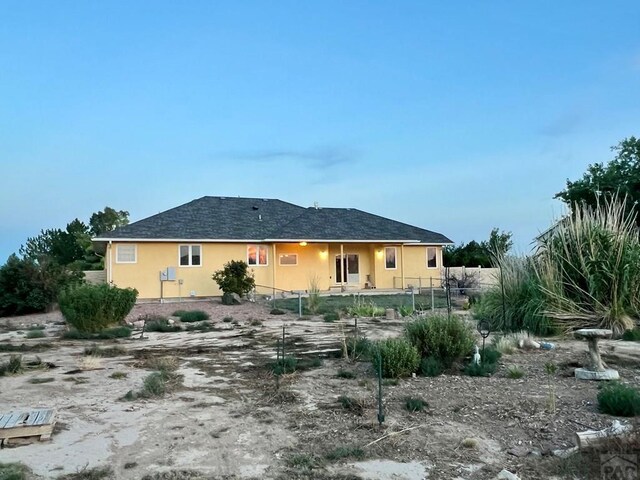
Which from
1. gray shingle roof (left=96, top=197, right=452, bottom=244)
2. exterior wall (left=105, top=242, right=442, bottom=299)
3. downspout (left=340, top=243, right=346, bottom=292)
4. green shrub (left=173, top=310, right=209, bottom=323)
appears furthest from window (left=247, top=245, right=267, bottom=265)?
green shrub (left=173, top=310, right=209, bottom=323)

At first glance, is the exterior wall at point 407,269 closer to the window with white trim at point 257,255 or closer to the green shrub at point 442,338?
the window with white trim at point 257,255

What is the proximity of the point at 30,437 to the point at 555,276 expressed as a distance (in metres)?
11.0

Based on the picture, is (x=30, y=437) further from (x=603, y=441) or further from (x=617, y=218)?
(x=617, y=218)

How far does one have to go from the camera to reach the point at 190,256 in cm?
2681

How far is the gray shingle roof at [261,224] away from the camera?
26.8 metres

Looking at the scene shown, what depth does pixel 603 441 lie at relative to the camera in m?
4.89

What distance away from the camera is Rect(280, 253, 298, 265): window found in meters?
29.2

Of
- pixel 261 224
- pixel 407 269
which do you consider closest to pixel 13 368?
pixel 261 224

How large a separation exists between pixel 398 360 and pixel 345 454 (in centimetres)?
327

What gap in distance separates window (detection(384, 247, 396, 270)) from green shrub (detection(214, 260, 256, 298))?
9204 mm

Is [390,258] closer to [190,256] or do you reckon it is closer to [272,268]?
[272,268]

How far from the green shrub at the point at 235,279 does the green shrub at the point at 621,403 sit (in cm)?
1944

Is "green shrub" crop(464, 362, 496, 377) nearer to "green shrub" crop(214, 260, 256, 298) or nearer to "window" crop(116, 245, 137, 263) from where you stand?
"green shrub" crop(214, 260, 256, 298)

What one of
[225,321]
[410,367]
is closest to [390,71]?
[225,321]
